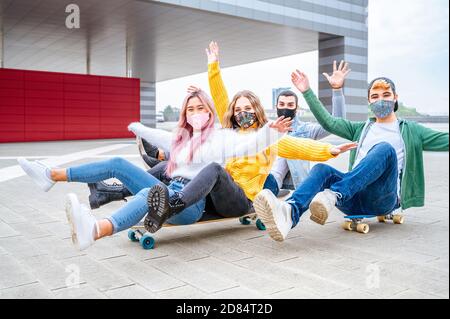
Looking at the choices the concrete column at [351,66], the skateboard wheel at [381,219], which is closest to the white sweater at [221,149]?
the skateboard wheel at [381,219]

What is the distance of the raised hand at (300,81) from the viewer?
371cm

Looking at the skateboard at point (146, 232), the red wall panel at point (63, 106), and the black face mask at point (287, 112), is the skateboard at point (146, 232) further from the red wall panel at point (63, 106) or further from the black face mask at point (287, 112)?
the red wall panel at point (63, 106)

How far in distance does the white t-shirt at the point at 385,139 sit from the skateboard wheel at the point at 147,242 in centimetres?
174

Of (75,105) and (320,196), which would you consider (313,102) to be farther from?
(75,105)

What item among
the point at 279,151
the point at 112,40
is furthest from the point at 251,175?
the point at 112,40

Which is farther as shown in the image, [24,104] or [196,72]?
[196,72]

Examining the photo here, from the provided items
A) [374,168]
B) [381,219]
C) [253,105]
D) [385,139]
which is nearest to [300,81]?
[253,105]

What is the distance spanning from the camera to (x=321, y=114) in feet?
12.5

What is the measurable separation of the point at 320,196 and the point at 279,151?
1.47 feet

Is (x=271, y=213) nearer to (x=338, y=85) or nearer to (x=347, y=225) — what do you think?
(x=347, y=225)

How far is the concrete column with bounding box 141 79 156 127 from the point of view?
3478 cm

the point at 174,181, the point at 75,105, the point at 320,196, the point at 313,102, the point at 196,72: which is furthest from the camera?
the point at 196,72

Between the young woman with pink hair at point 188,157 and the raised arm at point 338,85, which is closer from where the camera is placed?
the young woman with pink hair at point 188,157
